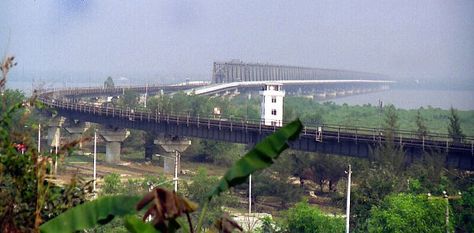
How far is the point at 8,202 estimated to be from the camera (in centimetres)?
452

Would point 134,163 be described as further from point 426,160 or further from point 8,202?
point 8,202

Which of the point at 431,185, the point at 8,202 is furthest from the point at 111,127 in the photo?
the point at 8,202

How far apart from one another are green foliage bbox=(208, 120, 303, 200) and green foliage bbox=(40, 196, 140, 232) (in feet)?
1.49

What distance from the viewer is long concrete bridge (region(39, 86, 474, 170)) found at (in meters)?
22.4

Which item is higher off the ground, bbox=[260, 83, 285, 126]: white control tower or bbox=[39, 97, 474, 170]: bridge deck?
bbox=[260, 83, 285, 126]: white control tower

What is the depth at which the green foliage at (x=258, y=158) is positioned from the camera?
13.7 feet

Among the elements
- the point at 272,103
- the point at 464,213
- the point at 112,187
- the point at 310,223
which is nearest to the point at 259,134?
the point at 272,103

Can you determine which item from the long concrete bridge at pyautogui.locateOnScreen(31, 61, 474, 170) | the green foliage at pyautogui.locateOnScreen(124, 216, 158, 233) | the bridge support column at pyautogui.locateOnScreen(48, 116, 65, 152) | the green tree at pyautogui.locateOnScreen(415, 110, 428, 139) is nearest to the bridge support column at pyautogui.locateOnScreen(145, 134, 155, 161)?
the long concrete bridge at pyautogui.locateOnScreen(31, 61, 474, 170)

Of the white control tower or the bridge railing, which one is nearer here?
the bridge railing

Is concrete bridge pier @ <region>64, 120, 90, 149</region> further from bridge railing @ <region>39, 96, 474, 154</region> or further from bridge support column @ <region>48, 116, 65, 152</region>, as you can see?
bridge railing @ <region>39, 96, 474, 154</region>

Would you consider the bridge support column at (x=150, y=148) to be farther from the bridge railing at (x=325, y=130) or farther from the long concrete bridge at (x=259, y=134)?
the bridge railing at (x=325, y=130)

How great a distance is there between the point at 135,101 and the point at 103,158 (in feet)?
54.2

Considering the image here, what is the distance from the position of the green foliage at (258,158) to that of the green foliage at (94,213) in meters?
0.46

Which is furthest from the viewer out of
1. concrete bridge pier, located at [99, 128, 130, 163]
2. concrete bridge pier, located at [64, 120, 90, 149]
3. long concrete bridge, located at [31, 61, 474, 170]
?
concrete bridge pier, located at [64, 120, 90, 149]
